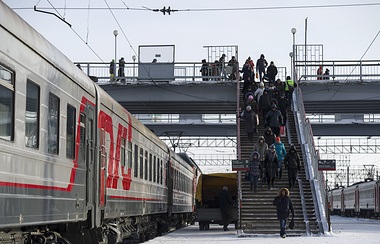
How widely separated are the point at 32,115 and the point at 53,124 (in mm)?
1142

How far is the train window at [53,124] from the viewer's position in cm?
1143

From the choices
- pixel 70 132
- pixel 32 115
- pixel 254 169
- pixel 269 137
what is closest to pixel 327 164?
pixel 254 169

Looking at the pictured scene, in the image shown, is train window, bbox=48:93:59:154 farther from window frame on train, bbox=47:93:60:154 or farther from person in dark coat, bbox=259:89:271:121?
person in dark coat, bbox=259:89:271:121

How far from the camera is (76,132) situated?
1313cm

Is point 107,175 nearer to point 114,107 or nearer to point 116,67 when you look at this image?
point 114,107

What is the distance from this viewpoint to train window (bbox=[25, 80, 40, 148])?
10266 mm

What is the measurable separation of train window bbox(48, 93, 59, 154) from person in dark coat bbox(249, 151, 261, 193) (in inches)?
576

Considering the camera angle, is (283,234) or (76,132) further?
Answer: (283,234)

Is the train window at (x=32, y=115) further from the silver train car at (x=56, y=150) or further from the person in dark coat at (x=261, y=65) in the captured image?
the person in dark coat at (x=261, y=65)

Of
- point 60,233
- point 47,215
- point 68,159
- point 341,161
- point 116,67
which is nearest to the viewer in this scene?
point 47,215

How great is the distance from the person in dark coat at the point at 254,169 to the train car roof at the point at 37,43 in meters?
12.3

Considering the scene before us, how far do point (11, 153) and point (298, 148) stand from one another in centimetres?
2270

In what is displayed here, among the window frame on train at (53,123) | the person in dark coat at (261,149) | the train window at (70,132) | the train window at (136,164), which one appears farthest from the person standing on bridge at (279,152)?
the window frame on train at (53,123)

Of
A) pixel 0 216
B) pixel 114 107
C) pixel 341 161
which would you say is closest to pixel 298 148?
pixel 114 107
